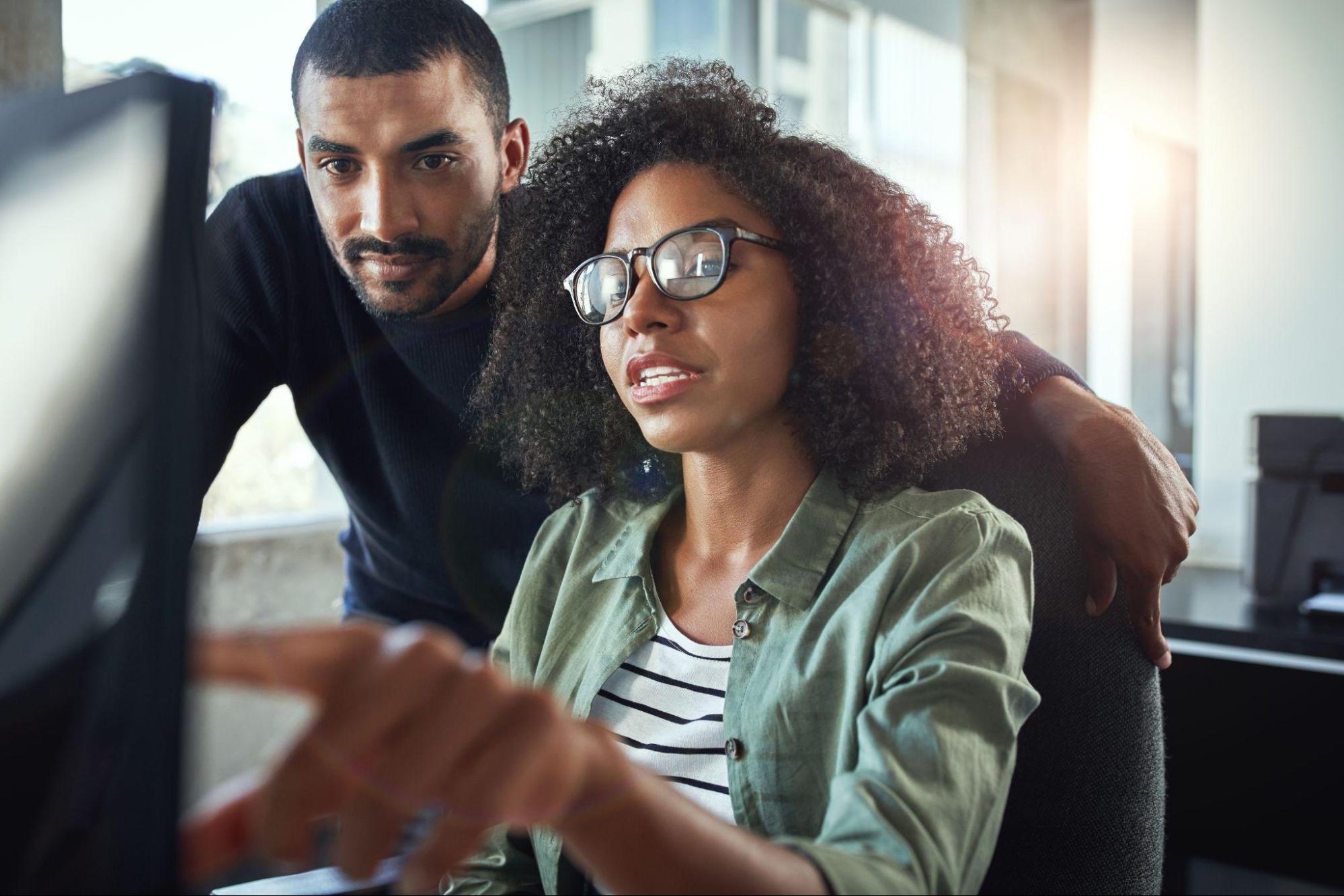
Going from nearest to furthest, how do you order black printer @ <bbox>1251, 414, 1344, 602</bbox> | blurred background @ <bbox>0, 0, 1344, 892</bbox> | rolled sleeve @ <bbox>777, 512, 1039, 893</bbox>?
rolled sleeve @ <bbox>777, 512, 1039, 893</bbox>, black printer @ <bbox>1251, 414, 1344, 602</bbox>, blurred background @ <bbox>0, 0, 1344, 892</bbox>

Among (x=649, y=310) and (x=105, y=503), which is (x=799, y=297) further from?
(x=105, y=503)

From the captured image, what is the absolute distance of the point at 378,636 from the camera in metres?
0.40

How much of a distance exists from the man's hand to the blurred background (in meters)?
0.42

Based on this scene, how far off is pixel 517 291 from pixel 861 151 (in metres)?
3.44

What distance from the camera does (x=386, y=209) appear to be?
1396 mm

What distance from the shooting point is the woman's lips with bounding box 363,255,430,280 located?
1.45 metres

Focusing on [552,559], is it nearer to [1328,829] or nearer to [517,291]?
[517,291]

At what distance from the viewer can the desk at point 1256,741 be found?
1898mm

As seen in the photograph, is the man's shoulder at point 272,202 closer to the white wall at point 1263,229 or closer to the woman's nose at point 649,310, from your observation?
the woman's nose at point 649,310

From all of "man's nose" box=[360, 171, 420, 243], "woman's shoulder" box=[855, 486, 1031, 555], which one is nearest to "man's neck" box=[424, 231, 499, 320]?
"man's nose" box=[360, 171, 420, 243]

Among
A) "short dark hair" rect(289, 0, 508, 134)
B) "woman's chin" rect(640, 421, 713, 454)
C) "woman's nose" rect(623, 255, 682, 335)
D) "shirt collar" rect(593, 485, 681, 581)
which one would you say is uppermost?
"short dark hair" rect(289, 0, 508, 134)

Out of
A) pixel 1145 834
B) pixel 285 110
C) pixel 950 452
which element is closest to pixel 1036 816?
pixel 1145 834

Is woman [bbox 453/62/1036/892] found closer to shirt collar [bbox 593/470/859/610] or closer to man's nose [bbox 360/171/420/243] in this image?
shirt collar [bbox 593/470/859/610]

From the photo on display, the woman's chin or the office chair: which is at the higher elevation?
the woman's chin
